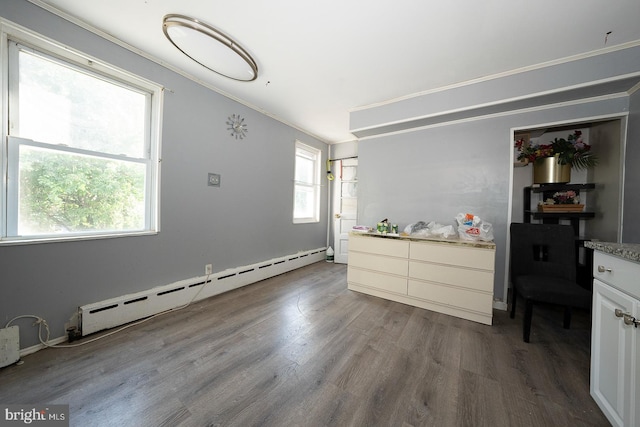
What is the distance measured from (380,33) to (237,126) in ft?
6.42

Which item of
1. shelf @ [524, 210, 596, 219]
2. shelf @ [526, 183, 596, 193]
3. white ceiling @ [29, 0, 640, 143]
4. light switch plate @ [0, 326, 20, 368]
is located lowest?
light switch plate @ [0, 326, 20, 368]

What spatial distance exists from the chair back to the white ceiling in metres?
1.61

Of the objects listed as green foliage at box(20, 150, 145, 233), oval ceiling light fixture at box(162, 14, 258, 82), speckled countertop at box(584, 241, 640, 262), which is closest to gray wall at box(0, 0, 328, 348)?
green foliage at box(20, 150, 145, 233)

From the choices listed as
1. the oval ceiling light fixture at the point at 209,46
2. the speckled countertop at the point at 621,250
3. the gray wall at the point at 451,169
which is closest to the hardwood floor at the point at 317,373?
the speckled countertop at the point at 621,250

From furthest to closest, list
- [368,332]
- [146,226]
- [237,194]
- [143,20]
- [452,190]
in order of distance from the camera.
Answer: [237,194]
[452,190]
[146,226]
[368,332]
[143,20]

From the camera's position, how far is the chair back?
80.0 inches

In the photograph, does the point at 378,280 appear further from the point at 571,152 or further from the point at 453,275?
the point at 571,152

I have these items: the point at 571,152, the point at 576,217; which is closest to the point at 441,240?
the point at 576,217

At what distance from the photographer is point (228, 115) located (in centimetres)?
273

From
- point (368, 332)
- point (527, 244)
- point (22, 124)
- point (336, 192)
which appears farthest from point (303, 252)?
point (22, 124)

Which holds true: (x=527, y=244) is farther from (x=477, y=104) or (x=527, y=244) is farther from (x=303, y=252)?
(x=303, y=252)

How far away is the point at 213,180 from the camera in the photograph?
8.57ft

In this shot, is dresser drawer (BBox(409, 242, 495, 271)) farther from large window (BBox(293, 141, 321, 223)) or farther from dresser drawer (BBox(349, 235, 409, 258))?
large window (BBox(293, 141, 321, 223))

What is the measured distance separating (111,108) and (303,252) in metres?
3.13
